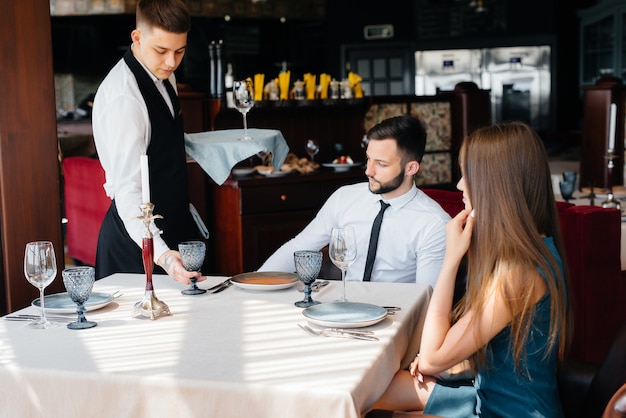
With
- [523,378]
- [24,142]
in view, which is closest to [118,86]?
[24,142]

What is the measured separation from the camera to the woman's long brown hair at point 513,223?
1.84 m

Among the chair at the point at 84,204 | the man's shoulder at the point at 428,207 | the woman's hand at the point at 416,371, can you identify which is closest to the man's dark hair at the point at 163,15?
the man's shoulder at the point at 428,207

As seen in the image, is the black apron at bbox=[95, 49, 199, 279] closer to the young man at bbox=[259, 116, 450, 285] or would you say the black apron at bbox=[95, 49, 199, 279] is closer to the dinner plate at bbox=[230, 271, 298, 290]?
the young man at bbox=[259, 116, 450, 285]

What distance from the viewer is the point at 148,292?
2.17m

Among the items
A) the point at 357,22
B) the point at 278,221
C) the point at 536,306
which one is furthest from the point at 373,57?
the point at 536,306

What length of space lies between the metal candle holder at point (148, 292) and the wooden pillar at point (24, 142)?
2.94ft

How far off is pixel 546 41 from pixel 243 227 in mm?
8803

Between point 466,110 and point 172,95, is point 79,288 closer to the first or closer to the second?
point 172,95

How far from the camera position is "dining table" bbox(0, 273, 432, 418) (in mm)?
1620

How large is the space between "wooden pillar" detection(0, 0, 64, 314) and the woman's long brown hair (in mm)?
1654

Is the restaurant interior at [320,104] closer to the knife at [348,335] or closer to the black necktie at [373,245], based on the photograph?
the black necktie at [373,245]

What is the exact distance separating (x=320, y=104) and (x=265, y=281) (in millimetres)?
3692

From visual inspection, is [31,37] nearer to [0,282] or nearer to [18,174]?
[18,174]

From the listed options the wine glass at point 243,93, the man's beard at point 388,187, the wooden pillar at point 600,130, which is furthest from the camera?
the wooden pillar at point 600,130
